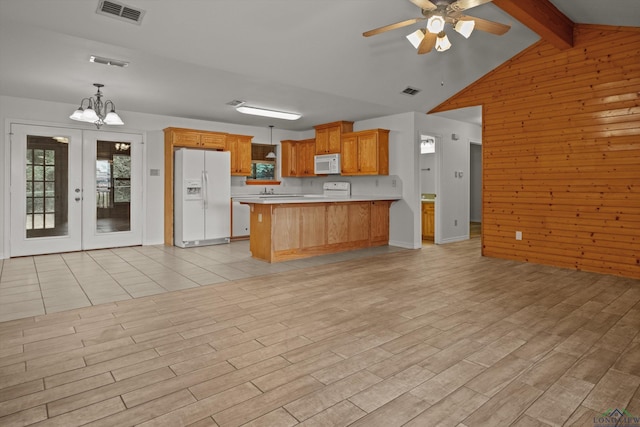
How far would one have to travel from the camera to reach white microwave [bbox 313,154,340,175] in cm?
762

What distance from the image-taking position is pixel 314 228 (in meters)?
6.05

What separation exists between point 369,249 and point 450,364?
4.36 metres

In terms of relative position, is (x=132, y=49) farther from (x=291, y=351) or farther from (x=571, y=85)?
(x=571, y=85)

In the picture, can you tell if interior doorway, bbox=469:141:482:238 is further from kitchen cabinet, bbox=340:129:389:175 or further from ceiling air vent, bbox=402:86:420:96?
ceiling air vent, bbox=402:86:420:96

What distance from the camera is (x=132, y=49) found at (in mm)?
3939

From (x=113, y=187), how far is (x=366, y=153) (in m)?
4.54

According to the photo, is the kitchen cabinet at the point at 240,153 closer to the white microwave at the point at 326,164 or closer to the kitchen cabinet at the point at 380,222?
the white microwave at the point at 326,164

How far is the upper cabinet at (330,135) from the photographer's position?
766 centimetres

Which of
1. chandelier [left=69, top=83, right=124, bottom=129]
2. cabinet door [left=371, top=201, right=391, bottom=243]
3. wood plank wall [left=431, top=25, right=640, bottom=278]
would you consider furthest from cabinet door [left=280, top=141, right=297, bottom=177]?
wood plank wall [left=431, top=25, right=640, bottom=278]

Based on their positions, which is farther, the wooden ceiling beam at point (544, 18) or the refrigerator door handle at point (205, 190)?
the refrigerator door handle at point (205, 190)

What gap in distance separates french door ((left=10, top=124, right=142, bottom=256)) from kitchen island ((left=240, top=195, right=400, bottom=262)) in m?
2.51

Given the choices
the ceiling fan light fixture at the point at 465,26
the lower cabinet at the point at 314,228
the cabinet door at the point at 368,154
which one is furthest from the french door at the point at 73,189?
the ceiling fan light fixture at the point at 465,26

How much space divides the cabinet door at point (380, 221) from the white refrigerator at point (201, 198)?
276cm

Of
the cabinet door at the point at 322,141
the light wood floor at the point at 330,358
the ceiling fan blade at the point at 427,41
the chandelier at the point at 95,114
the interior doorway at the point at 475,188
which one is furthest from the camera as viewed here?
the interior doorway at the point at 475,188
